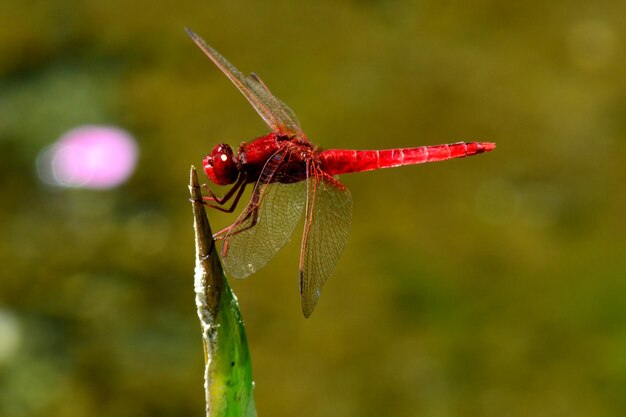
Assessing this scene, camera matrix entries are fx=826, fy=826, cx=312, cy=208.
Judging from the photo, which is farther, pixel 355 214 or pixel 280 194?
pixel 355 214

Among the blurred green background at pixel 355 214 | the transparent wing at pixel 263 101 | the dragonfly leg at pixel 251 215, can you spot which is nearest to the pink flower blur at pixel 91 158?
the blurred green background at pixel 355 214

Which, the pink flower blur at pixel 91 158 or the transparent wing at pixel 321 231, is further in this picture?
the pink flower blur at pixel 91 158

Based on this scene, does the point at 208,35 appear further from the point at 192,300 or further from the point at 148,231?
the point at 192,300

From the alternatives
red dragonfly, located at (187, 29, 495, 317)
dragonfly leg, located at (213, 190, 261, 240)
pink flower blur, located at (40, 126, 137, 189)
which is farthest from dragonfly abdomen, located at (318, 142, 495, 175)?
pink flower blur, located at (40, 126, 137, 189)

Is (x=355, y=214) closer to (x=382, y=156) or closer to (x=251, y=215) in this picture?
(x=382, y=156)

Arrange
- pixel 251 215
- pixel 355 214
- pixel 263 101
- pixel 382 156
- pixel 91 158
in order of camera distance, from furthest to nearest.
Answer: pixel 91 158, pixel 355 214, pixel 382 156, pixel 263 101, pixel 251 215

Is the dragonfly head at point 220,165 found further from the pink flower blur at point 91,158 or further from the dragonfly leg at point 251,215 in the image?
the pink flower blur at point 91,158

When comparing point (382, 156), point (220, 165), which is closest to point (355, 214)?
point (382, 156)

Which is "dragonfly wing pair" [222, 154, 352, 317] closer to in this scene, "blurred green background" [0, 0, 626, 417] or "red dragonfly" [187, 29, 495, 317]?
"red dragonfly" [187, 29, 495, 317]
